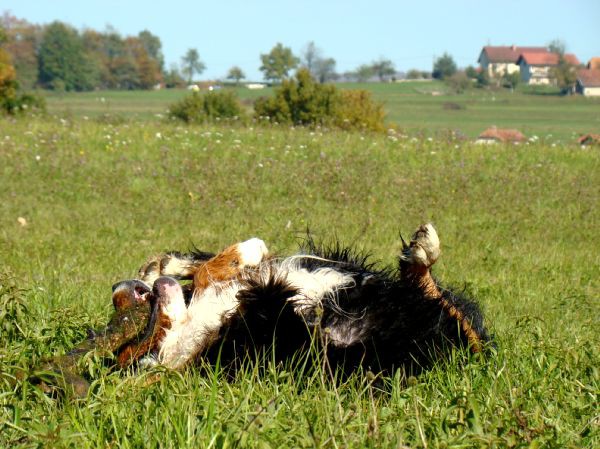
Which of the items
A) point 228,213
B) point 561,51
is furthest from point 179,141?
point 561,51

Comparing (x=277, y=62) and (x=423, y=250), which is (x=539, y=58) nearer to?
(x=277, y=62)

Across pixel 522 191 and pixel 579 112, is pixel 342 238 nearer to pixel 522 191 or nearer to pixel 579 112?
pixel 522 191

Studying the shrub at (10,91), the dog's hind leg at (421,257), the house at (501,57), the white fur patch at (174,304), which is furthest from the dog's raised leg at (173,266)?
the house at (501,57)

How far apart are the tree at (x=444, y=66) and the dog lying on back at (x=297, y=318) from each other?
104761mm

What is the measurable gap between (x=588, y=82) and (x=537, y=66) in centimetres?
2752

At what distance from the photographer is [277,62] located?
209 ft

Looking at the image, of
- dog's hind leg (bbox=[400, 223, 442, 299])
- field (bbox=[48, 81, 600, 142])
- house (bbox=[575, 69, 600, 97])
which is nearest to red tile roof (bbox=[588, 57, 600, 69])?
house (bbox=[575, 69, 600, 97])

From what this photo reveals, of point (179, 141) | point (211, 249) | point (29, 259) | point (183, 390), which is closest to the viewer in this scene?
point (183, 390)

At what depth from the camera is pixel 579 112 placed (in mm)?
61594

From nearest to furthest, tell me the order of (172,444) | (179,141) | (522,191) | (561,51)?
(172,444) < (522,191) < (179,141) < (561,51)

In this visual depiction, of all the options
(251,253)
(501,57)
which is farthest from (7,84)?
(501,57)

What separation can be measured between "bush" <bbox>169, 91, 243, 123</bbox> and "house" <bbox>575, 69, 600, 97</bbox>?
139ft

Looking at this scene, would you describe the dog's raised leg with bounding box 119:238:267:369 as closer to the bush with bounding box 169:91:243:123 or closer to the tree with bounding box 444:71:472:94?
the bush with bounding box 169:91:243:123

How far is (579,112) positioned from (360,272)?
6092 cm
